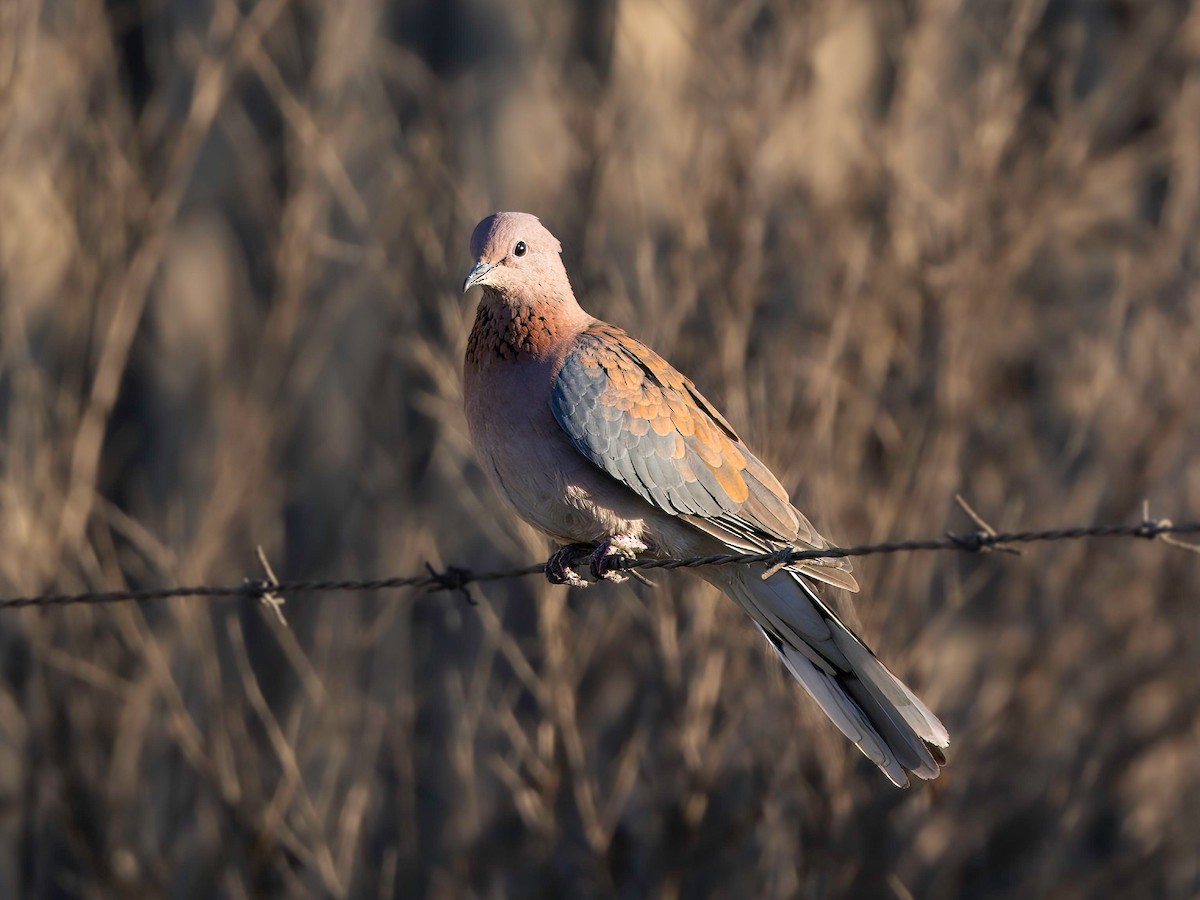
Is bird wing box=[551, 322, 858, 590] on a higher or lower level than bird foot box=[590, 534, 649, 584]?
higher

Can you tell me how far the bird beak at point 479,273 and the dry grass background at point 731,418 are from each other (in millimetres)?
1742

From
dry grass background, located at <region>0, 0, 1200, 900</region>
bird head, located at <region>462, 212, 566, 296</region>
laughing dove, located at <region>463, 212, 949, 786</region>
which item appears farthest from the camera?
dry grass background, located at <region>0, 0, 1200, 900</region>

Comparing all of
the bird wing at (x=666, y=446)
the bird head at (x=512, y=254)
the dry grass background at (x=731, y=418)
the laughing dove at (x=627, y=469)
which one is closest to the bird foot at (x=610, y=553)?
the laughing dove at (x=627, y=469)

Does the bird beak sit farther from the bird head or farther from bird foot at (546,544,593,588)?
bird foot at (546,544,593,588)

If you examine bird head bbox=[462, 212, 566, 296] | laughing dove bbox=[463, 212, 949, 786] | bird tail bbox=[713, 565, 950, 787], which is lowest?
bird tail bbox=[713, 565, 950, 787]

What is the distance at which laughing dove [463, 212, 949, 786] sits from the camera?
366 cm

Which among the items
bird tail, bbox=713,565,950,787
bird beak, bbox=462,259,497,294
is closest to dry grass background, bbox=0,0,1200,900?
bird tail, bbox=713,565,950,787

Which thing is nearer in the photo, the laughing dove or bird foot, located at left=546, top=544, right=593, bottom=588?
the laughing dove

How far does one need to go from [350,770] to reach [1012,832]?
308 cm

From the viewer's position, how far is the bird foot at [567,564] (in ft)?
12.6

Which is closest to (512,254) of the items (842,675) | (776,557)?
(776,557)

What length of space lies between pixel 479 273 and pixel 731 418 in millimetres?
1911

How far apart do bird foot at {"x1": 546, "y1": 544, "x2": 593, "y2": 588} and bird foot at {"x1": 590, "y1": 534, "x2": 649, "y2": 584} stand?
0.21 ft

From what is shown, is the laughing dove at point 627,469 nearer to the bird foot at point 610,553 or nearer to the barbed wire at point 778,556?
the bird foot at point 610,553
